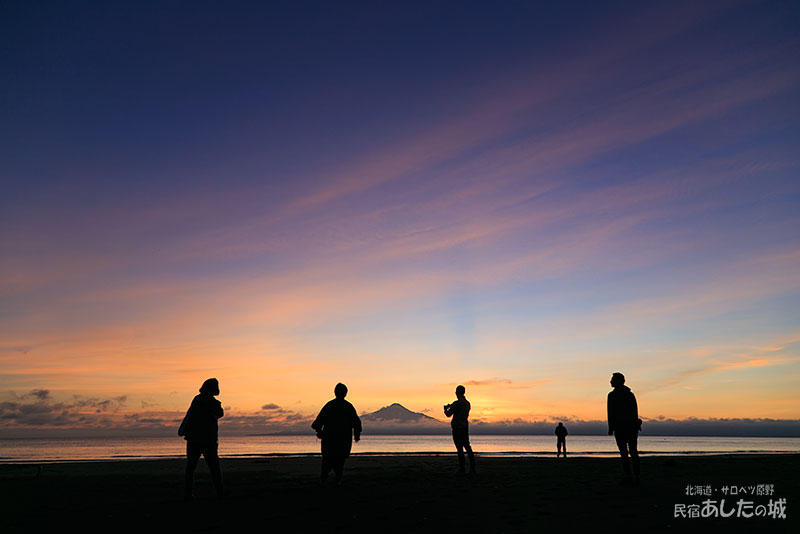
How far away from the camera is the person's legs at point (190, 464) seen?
9.90 metres

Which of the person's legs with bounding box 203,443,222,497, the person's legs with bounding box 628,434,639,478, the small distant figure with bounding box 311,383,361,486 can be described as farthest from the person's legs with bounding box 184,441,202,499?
the person's legs with bounding box 628,434,639,478

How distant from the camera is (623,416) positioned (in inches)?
480

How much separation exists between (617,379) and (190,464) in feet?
30.4

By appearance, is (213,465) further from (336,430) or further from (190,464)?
(336,430)

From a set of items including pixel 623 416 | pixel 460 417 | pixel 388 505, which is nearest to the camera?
pixel 388 505

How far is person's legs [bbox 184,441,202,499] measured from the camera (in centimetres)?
990

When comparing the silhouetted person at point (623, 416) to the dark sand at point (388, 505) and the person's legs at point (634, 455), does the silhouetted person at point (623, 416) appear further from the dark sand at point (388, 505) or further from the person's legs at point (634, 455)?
the dark sand at point (388, 505)

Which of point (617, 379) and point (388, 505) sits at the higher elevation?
point (617, 379)

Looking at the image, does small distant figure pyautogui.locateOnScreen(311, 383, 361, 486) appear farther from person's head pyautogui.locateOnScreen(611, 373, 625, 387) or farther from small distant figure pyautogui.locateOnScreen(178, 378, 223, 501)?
person's head pyautogui.locateOnScreen(611, 373, 625, 387)

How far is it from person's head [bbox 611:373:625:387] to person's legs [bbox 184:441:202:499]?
902 centimetres

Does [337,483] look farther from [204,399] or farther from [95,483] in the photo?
[95,483]

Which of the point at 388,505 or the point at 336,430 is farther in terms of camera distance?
the point at 336,430

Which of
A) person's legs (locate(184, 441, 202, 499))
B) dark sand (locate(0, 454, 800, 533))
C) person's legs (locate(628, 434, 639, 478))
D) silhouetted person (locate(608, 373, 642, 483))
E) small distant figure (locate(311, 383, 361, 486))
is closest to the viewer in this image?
dark sand (locate(0, 454, 800, 533))

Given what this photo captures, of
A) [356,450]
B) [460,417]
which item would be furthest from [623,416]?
[356,450]
